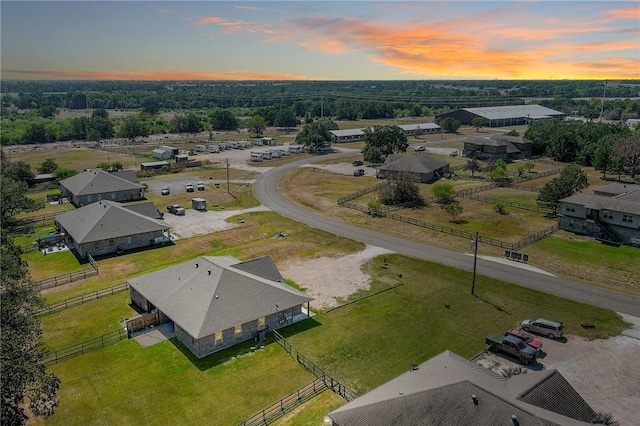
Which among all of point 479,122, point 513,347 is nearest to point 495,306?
point 513,347

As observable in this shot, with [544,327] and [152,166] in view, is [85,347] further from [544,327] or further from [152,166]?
[152,166]

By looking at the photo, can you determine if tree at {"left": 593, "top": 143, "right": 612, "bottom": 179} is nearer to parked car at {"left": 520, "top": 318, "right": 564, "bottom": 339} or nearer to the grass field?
the grass field

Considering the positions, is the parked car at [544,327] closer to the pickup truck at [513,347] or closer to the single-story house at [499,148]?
the pickup truck at [513,347]

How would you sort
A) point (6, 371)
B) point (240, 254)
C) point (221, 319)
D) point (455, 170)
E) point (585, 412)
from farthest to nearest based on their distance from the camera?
point (455, 170), point (240, 254), point (221, 319), point (585, 412), point (6, 371)

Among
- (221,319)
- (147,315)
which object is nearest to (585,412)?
(221,319)

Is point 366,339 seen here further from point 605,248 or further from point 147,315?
point 605,248

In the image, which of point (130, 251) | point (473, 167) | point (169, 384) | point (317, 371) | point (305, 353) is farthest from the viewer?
point (473, 167)
